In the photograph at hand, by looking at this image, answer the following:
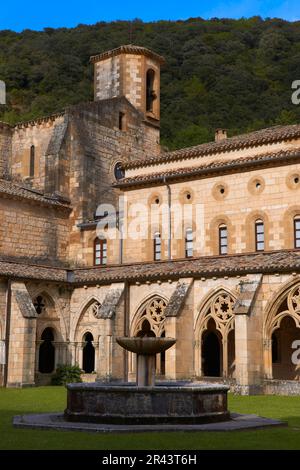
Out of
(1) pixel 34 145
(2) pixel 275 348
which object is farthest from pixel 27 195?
(2) pixel 275 348

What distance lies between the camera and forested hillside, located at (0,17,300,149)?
211ft

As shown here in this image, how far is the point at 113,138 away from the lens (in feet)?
130

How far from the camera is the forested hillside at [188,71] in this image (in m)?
64.4

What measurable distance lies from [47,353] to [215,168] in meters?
10.7

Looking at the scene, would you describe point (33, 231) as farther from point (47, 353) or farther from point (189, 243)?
point (189, 243)

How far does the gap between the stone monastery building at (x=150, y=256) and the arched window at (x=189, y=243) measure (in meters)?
0.07

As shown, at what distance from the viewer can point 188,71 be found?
7562cm

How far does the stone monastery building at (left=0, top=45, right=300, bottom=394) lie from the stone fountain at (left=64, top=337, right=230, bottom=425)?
1010cm

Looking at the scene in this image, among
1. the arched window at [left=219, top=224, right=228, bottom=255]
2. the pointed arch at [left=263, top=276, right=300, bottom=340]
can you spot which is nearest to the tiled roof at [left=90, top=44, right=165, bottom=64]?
the arched window at [left=219, top=224, right=228, bottom=255]

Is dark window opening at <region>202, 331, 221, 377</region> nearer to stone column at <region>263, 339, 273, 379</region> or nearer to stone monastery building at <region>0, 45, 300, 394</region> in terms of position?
stone monastery building at <region>0, 45, 300, 394</region>

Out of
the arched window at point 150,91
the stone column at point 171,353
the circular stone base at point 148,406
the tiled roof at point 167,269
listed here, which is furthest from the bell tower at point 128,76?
the circular stone base at point 148,406

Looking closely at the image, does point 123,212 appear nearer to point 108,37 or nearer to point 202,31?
point 108,37

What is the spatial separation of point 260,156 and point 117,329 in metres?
9.27

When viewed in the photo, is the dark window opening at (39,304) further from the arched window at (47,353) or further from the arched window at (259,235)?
the arched window at (259,235)
